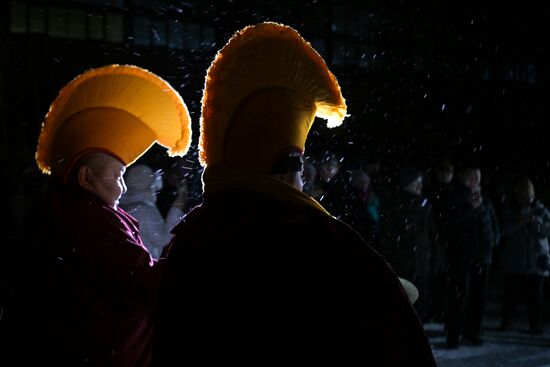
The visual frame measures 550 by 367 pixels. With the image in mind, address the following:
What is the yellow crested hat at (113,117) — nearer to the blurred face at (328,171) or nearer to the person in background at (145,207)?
the person in background at (145,207)

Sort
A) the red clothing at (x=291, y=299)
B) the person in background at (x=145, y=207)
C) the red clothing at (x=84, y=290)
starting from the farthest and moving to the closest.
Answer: the person in background at (x=145, y=207) < the red clothing at (x=84, y=290) < the red clothing at (x=291, y=299)

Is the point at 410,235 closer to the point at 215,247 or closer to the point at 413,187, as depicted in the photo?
the point at 413,187

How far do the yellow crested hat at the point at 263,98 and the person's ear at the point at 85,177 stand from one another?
3.12 feet

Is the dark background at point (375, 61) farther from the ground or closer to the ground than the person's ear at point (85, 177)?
farther from the ground

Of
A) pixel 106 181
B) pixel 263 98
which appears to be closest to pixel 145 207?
pixel 106 181

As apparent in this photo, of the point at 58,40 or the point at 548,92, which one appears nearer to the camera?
the point at 58,40

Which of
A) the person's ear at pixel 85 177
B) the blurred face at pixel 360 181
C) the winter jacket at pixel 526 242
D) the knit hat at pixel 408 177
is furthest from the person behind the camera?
the winter jacket at pixel 526 242

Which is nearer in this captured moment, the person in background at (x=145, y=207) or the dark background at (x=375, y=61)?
the person in background at (x=145, y=207)

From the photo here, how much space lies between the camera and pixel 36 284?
2.61 m

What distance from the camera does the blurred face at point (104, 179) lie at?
2.82m

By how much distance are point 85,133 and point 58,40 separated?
51.5ft

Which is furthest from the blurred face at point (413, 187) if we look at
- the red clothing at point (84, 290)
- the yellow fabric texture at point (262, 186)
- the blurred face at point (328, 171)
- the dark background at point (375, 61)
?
the dark background at point (375, 61)

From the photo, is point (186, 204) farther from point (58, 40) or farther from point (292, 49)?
point (58, 40)

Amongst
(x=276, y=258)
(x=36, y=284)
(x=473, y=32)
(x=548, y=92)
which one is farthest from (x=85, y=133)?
(x=548, y=92)
